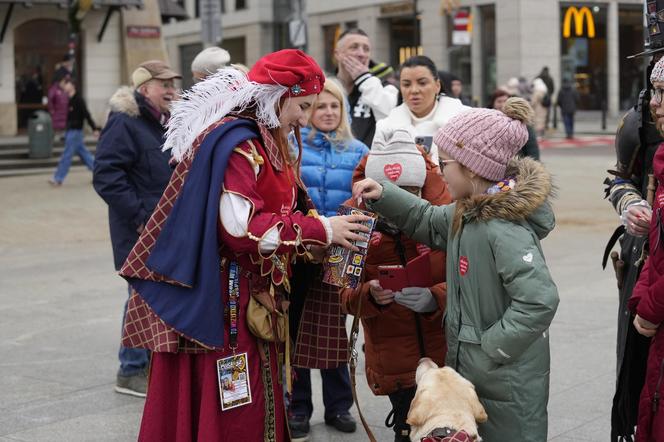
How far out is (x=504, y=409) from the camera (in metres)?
3.83

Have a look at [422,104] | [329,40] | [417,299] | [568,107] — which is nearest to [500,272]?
[417,299]

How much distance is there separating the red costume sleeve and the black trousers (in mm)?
1275

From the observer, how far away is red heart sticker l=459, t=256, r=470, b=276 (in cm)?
390

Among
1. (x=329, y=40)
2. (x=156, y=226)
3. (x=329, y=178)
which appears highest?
(x=329, y=40)

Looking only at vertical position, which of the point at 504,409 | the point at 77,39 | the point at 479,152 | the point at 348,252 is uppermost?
the point at 77,39

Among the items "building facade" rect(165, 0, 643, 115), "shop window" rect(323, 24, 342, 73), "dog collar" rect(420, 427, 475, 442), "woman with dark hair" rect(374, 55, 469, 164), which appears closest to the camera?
"dog collar" rect(420, 427, 475, 442)

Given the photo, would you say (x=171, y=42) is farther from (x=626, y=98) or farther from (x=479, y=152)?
(x=479, y=152)

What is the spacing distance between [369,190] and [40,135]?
63.5 ft

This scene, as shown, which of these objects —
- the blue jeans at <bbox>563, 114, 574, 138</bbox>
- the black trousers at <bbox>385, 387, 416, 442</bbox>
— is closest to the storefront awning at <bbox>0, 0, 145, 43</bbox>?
the blue jeans at <bbox>563, 114, 574, 138</bbox>

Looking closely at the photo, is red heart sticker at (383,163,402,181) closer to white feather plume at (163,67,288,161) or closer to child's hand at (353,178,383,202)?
child's hand at (353,178,383,202)

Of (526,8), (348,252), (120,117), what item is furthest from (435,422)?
(526,8)

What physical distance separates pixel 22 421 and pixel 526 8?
34.3 metres

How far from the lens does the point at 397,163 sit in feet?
14.9

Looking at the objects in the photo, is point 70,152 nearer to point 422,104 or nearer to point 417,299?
point 422,104
